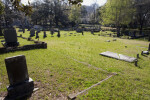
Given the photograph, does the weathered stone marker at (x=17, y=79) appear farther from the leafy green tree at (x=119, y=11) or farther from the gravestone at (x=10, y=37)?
the leafy green tree at (x=119, y=11)

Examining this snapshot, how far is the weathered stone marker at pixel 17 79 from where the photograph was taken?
A: 3650 mm

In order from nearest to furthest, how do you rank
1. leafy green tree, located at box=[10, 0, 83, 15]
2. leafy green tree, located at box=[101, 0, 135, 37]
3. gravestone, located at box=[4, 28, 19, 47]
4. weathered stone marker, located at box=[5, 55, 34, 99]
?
1. leafy green tree, located at box=[10, 0, 83, 15]
2. weathered stone marker, located at box=[5, 55, 34, 99]
3. gravestone, located at box=[4, 28, 19, 47]
4. leafy green tree, located at box=[101, 0, 135, 37]

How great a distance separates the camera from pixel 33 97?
144 inches

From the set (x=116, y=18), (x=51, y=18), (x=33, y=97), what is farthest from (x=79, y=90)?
(x=51, y=18)

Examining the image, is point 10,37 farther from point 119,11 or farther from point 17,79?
point 119,11

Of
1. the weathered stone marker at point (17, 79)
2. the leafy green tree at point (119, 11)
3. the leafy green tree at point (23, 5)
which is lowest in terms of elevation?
the weathered stone marker at point (17, 79)

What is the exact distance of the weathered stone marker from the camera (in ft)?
12.0


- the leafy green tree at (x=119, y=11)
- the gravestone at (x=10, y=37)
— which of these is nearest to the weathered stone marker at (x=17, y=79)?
the gravestone at (x=10, y=37)

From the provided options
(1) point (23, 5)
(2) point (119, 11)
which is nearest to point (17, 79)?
(1) point (23, 5)

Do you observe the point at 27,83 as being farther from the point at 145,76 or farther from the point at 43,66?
the point at 145,76

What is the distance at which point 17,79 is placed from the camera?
389 centimetres

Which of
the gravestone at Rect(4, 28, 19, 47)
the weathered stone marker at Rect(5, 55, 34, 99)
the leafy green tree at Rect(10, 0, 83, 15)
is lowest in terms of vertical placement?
the weathered stone marker at Rect(5, 55, 34, 99)

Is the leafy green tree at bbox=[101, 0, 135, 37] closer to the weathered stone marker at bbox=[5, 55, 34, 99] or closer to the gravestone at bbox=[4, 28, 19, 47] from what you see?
the gravestone at bbox=[4, 28, 19, 47]

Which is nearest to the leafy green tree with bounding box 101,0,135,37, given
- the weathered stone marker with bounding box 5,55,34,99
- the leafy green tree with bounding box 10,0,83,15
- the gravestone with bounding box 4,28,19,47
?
the gravestone with bounding box 4,28,19,47
